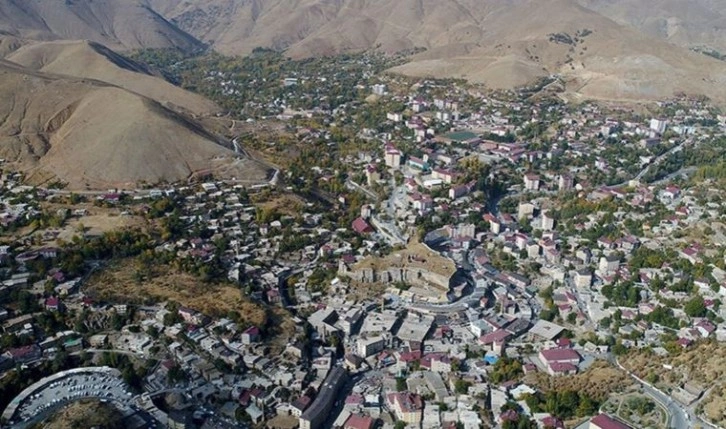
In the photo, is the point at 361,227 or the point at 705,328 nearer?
the point at 705,328

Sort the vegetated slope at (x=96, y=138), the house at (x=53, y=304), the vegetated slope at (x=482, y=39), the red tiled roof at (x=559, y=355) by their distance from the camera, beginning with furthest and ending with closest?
the vegetated slope at (x=482, y=39) < the vegetated slope at (x=96, y=138) < the house at (x=53, y=304) < the red tiled roof at (x=559, y=355)

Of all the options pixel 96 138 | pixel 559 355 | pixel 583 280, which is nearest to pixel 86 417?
pixel 559 355

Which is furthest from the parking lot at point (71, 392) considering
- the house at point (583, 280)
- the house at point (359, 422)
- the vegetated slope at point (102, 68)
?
the vegetated slope at point (102, 68)

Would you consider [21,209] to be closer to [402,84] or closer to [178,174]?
[178,174]

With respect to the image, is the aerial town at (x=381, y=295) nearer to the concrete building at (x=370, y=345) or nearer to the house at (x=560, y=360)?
the concrete building at (x=370, y=345)

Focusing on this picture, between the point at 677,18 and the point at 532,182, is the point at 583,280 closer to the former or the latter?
the point at 532,182

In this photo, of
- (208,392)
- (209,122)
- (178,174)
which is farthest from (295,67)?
(208,392)

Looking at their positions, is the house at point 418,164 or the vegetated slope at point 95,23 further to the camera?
the vegetated slope at point 95,23
